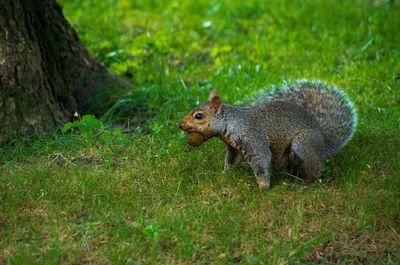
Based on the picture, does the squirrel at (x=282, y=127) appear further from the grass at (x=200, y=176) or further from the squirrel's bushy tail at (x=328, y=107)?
the grass at (x=200, y=176)

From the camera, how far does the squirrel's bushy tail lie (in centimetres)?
439

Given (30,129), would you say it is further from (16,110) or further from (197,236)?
(197,236)

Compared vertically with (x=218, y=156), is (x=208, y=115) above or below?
above

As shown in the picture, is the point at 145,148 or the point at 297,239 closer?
the point at 297,239

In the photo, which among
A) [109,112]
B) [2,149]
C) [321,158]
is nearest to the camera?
[321,158]

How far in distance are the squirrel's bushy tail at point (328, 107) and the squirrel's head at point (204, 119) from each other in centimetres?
62

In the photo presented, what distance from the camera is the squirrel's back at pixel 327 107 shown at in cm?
439

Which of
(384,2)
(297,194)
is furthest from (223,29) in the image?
(297,194)

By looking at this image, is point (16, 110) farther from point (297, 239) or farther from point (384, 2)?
point (384, 2)

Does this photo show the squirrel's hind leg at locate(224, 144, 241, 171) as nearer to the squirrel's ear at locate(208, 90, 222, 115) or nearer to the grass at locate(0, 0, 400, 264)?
Result: the grass at locate(0, 0, 400, 264)

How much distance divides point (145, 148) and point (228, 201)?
92 centimetres

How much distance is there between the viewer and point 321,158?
4.17m

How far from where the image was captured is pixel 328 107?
4.47 meters

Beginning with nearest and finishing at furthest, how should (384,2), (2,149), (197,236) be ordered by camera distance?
(197,236), (2,149), (384,2)
